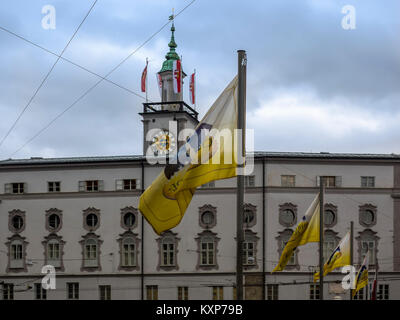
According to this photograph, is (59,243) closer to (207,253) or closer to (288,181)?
(207,253)

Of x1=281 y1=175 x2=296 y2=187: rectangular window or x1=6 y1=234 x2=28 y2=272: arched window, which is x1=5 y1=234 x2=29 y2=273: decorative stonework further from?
x1=281 y1=175 x2=296 y2=187: rectangular window

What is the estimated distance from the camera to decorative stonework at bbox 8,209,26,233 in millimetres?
65000

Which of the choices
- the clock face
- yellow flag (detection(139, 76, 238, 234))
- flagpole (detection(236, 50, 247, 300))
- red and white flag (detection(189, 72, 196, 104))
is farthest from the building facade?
flagpole (detection(236, 50, 247, 300))

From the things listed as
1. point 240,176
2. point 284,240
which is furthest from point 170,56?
point 240,176

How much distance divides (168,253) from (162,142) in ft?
47.7

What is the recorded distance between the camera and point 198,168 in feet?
47.5

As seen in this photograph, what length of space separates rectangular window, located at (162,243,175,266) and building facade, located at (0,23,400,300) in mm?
105

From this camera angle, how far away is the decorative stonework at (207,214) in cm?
6188

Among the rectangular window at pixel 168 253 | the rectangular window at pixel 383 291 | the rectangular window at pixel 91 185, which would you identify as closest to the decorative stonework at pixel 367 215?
the rectangular window at pixel 383 291

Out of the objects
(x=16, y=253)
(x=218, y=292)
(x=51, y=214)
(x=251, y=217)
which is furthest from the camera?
(x=16, y=253)

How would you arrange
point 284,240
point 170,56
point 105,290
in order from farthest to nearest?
point 170,56 < point 105,290 < point 284,240

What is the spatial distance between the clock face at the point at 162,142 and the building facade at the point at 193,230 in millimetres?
7046

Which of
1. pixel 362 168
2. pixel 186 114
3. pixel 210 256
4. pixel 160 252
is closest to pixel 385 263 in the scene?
pixel 362 168
